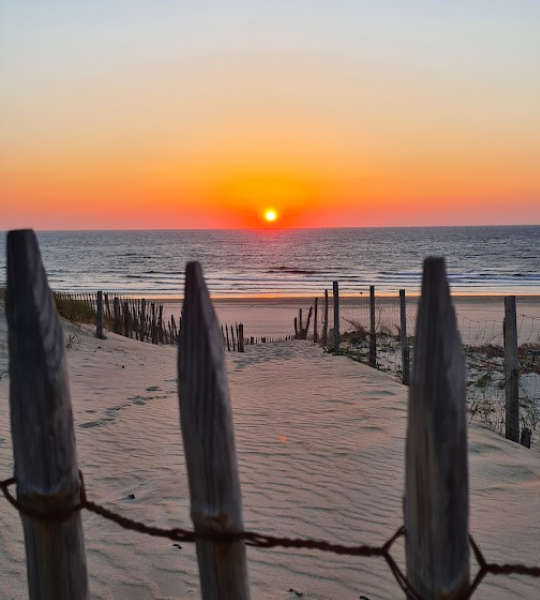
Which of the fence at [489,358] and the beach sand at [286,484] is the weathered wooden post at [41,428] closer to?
the fence at [489,358]

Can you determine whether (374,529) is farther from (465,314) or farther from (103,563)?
(465,314)

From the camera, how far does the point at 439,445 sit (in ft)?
3.66

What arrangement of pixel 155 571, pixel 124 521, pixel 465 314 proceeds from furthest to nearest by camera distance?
1. pixel 465 314
2. pixel 155 571
3. pixel 124 521

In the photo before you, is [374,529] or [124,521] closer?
[124,521]

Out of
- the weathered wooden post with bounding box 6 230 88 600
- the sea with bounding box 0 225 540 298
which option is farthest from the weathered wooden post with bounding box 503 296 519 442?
the sea with bounding box 0 225 540 298

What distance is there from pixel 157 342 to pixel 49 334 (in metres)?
15.3

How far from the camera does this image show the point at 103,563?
11.7 feet

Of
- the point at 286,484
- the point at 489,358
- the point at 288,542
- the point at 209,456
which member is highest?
the point at 209,456

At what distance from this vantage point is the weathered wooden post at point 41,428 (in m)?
1.31

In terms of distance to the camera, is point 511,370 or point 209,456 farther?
point 511,370

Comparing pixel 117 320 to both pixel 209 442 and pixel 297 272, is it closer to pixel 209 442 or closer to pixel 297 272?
pixel 209 442

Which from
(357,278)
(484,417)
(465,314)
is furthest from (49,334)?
(357,278)

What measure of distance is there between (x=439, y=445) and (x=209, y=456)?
0.49 metres

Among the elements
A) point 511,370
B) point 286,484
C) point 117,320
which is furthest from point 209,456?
point 117,320
